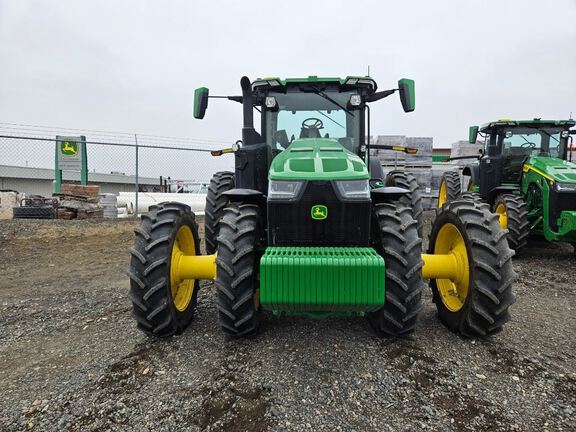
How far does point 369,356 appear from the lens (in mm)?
2943

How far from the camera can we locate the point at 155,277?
124 inches

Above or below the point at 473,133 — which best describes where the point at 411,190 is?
below

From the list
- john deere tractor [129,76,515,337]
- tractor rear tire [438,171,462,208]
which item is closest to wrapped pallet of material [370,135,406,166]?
tractor rear tire [438,171,462,208]

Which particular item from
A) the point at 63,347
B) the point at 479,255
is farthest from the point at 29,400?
the point at 479,255

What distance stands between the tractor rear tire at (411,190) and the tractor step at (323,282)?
289 centimetres

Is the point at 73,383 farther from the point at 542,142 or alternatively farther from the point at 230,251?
the point at 542,142

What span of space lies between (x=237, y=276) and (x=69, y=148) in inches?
417

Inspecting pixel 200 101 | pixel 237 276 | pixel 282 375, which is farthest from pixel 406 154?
pixel 282 375

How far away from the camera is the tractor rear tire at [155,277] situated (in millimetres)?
3139

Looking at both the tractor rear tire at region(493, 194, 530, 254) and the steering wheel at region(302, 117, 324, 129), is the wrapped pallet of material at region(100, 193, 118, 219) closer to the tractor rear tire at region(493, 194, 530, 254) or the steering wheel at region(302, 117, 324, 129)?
the steering wheel at region(302, 117, 324, 129)

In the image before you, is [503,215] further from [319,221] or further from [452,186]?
[319,221]

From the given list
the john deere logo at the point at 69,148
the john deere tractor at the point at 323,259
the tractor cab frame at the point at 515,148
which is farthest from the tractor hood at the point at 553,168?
the john deere logo at the point at 69,148

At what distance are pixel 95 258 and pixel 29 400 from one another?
5.15 metres

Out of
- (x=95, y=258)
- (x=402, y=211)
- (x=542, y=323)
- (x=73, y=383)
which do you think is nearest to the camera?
(x=73, y=383)
